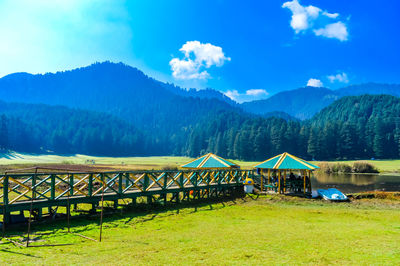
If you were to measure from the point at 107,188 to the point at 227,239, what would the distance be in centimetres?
1063

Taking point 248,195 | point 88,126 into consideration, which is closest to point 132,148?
point 88,126

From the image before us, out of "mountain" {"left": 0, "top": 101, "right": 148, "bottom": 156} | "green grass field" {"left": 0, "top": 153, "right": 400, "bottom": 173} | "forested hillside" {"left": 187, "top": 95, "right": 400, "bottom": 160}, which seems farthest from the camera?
"mountain" {"left": 0, "top": 101, "right": 148, "bottom": 156}

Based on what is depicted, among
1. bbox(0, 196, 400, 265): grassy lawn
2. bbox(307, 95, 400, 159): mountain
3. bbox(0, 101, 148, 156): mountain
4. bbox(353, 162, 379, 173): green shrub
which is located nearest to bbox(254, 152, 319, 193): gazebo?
bbox(0, 196, 400, 265): grassy lawn

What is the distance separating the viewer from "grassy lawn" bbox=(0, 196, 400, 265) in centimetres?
776

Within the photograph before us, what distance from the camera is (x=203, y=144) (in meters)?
166

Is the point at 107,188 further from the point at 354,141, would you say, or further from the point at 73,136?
the point at 73,136

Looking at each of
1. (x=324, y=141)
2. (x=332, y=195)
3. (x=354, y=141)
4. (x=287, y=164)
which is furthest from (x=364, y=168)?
(x=354, y=141)

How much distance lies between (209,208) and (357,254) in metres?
10.1

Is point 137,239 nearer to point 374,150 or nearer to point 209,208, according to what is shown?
point 209,208

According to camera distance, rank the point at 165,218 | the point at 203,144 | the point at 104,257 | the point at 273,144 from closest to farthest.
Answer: the point at 104,257 < the point at 165,218 < the point at 273,144 < the point at 203,144

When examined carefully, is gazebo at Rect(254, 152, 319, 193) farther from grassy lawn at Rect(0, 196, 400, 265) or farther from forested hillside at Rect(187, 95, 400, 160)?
forested hillside at Rect(187, 95, 400, 160)

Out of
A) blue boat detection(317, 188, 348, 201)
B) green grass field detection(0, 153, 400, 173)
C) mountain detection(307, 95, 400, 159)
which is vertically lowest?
blue boat detection(317, 188, 348, 201)

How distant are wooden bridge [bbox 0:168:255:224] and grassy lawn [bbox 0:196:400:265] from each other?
126 cm

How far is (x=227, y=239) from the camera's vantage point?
9.95 metres
